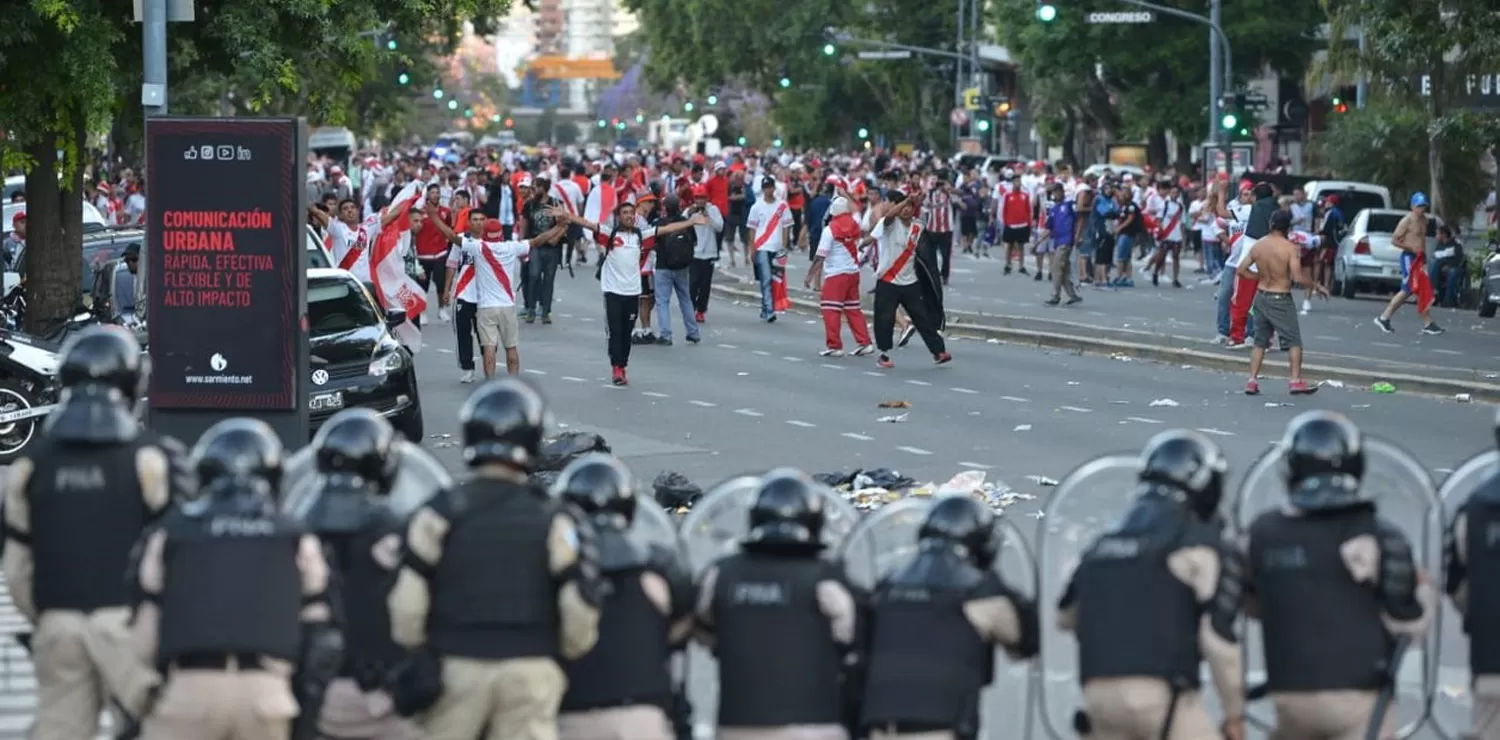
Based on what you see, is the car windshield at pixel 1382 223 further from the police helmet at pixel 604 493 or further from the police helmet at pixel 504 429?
the police helmet at pixel 504 429

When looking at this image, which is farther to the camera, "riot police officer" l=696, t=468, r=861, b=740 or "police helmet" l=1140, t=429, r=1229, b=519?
"police helmet" l=1140, t=429, r=1229, b=519

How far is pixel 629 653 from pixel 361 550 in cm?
89

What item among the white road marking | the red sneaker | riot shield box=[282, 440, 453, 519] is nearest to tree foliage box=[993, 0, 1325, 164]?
the red sneaker

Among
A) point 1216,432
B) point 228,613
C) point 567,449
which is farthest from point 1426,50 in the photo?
point 228,613

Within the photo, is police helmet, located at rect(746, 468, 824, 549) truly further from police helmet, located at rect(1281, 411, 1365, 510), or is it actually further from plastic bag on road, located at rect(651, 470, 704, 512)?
plastic bag on road, located at rect(651, 470, 704, 512)

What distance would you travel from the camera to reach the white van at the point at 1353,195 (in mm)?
39406

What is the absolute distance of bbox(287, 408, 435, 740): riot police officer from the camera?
703 centimetres

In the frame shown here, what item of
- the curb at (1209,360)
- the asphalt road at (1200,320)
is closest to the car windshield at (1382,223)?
the asphalt road at (1200,320)

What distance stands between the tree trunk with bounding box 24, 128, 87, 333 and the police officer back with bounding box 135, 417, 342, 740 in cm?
1588

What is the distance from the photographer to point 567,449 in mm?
15617

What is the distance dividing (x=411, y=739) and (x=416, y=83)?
6181 centimetres

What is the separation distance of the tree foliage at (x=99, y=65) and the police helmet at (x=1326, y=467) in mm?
14066

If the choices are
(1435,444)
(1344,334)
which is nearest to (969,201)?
(1344,334)

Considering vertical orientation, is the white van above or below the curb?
above
